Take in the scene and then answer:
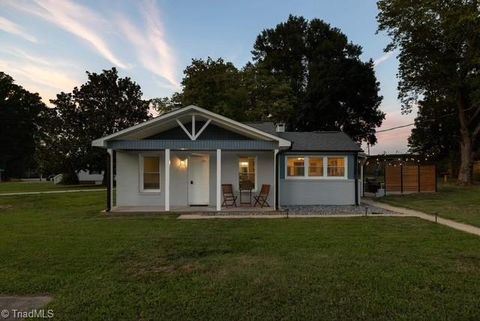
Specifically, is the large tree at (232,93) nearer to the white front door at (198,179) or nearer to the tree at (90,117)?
the tree at (90,117)

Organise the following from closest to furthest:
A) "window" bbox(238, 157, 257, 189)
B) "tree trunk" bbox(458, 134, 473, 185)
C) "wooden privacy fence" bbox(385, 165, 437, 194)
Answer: "window" bbox(238, 157, 257, 189) < "wooden privacy fence" bbox(385, 165, 437, 194) < "tree trunk" bbox(458, 134, 473, 185)

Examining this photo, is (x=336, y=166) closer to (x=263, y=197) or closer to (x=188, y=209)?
(x=263, y=197)

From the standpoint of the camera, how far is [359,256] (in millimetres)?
7098

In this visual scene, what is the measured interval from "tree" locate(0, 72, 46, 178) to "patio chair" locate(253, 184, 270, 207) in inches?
2239

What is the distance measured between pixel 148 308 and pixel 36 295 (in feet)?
5.24

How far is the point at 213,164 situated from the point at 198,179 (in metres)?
0.86

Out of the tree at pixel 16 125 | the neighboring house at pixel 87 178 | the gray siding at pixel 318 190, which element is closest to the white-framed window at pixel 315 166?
the gray siding at pixel 318 190

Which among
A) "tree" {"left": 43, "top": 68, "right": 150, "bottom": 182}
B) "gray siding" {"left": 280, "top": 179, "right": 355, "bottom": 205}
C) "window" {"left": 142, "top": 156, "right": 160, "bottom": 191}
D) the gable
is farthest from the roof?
"tree" {"left": 43, "top": 68, "right": 150, "bottom": 182}

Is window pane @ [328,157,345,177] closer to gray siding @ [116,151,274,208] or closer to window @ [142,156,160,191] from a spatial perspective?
gray siding @ [116,151,274,208]

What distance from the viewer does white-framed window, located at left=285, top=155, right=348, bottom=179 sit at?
17.6 meters

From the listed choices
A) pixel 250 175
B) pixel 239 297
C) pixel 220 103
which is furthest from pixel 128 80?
pixel 239 297

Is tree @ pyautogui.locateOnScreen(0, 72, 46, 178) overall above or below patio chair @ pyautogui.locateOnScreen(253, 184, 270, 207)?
above

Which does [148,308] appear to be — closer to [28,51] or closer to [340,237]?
[340,237]

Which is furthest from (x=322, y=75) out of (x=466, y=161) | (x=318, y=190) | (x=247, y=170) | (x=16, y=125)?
(x=16, y=125)
